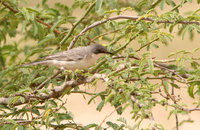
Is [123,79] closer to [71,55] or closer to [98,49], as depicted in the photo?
[98,49]

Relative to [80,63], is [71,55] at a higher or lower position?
higher

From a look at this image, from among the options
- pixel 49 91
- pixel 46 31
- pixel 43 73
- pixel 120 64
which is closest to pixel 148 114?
pixel 120 64

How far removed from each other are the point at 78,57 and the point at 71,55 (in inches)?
4.7

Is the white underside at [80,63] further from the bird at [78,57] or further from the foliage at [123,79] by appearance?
the foliage at [123,79]

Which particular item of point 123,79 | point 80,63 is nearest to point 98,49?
point 80,63

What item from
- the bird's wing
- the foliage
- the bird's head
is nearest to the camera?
the foliage

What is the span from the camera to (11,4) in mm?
4191

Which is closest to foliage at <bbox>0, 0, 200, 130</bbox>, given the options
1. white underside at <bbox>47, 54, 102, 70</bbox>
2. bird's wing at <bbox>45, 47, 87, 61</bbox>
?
bird's wing at <bbox>45, 47, 87, 61</bbox>

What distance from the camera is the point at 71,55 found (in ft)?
14.7

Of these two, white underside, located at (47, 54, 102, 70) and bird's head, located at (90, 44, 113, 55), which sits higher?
bird's head, located at (90, 44, 113, 55)

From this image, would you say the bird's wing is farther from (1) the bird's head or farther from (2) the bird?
(1) the bird's head

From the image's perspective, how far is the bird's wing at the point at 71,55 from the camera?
434cm

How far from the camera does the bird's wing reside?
4.34m

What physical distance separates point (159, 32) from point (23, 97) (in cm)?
149
